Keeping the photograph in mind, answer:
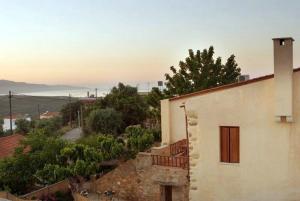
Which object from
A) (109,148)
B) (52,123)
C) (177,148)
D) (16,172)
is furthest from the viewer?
(52,123)

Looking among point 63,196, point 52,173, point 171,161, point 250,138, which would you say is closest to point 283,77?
point 250,138

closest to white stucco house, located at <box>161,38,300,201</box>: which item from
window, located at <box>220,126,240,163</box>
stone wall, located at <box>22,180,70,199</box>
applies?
window, located at <box>220,126,240,163</box>

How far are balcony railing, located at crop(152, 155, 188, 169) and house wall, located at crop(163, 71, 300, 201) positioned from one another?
342 cm

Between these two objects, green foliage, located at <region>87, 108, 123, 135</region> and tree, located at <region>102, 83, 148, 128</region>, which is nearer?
green foliage, located at <region>87, 108, 123, 135</region>

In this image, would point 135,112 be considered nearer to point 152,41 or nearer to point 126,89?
point 126,89

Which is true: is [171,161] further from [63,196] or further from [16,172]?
[16,172]

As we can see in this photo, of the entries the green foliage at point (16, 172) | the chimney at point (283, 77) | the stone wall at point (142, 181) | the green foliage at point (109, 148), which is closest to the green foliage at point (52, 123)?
the green foliage at point (16, 172)

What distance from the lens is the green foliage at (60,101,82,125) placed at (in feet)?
206

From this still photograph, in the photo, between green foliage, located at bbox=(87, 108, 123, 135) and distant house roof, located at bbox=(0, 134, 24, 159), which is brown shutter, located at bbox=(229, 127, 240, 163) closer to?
distant house roof, located at bbox=(0, 134, 24, 159)

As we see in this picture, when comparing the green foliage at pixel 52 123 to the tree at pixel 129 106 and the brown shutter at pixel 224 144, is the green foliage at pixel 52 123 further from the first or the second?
the brown shutter at pixel 224 144

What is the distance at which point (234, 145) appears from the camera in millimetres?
10953

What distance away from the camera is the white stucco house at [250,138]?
392 inches

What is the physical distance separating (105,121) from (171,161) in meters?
20.5

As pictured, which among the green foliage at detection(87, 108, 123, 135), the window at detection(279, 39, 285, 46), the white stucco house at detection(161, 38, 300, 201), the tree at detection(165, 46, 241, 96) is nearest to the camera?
the window at detection(279, 39, 285, 46)
